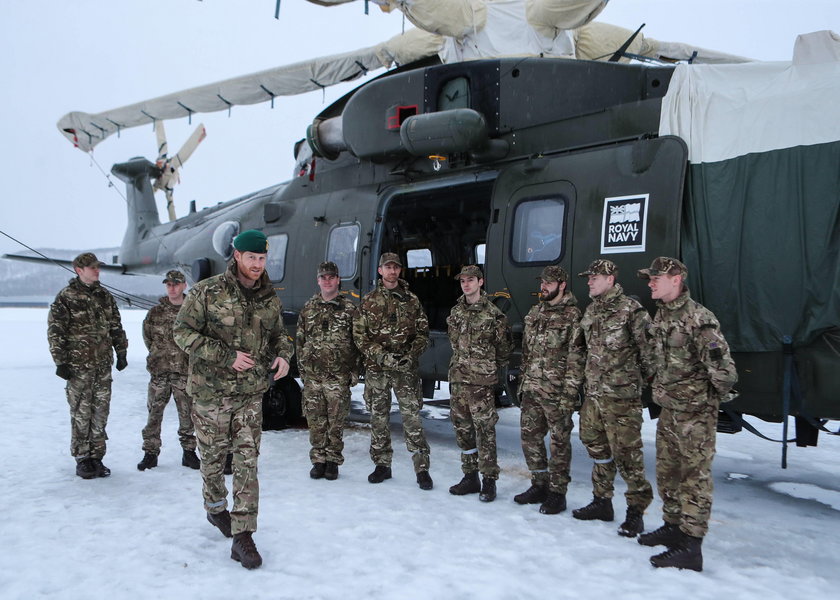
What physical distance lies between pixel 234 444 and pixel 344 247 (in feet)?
11.7

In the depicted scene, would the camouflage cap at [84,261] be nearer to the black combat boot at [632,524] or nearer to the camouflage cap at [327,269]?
the camouflage cap at [327,269]

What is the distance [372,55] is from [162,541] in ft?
27.1

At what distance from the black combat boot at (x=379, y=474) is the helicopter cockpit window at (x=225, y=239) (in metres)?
4.19

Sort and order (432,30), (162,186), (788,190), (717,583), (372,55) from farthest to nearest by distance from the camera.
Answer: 1. (162,186)
2. (372,55)
3. (432,30)
4. (788,190)
5. (717,583)

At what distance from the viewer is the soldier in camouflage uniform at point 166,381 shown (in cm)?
544

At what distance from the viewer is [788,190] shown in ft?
13.3

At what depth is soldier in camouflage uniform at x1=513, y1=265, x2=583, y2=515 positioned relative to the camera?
429cm

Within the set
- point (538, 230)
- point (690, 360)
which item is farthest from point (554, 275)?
point (690, 360)

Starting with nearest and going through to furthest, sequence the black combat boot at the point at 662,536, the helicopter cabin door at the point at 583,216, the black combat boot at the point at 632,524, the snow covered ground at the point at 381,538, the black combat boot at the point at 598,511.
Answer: the snow covered ground at the point at 381,538, the black combat boot at the point at 662,536, the black combat boot at the point at 632,524, the black combat boot at the point at 598,511, the helicopter cabin door at the point at 583,216

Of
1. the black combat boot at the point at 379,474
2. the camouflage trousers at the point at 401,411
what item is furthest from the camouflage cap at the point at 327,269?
the black combat boot at the point at 379,474

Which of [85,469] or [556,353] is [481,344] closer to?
[556,353]

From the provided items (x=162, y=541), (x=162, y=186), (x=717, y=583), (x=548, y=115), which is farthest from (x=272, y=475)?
(x=162, y=186)

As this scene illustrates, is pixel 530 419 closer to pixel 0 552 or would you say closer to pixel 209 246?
pixel 0 552

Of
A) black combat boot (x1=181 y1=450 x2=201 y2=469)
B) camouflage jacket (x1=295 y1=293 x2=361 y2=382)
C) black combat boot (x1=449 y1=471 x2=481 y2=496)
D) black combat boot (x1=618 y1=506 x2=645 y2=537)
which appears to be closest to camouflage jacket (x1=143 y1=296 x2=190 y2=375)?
black combat boot (x1=181 y1=450 x2=201 y2=469)
